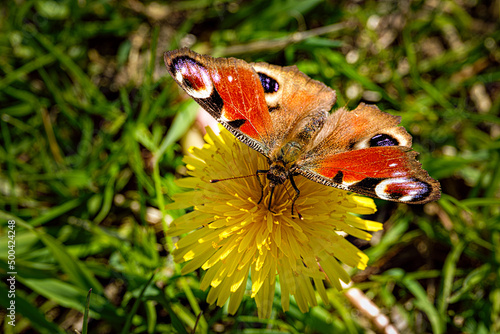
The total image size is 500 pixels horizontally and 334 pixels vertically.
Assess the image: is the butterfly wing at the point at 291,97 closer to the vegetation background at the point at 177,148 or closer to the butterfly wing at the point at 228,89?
the butterfly wing at the point at 228,89

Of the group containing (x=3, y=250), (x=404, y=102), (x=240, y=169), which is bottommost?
(x=3, y=250)

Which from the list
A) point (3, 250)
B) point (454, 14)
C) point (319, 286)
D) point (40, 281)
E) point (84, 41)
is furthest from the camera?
point (454, 14)

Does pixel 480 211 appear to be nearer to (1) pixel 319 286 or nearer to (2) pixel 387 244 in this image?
(2) pixel 387 244

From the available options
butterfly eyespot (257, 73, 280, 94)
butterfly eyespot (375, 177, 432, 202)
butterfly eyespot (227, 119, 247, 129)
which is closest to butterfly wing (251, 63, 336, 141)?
butterfly eyespot (257, 73, 280, 94)

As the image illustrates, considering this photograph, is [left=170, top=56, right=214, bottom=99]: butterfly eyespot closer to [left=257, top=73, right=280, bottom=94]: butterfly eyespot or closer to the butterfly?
the butterfly

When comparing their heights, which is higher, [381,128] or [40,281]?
[381,128]

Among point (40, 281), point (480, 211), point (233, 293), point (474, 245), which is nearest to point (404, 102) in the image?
point (480, 211)

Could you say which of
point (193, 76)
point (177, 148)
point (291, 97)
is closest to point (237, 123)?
point (193, 76)
